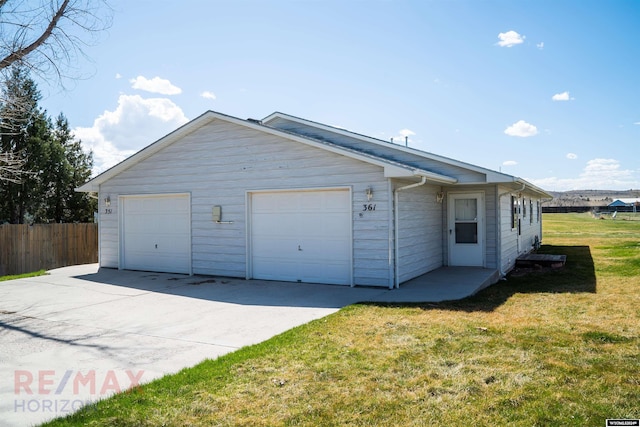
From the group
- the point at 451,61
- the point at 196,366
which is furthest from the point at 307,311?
the point at 451,61

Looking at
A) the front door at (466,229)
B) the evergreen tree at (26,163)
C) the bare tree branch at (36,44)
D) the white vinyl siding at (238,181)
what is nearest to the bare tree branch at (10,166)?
the bare tree branch at (36,44)

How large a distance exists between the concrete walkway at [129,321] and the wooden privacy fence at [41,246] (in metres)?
4.38

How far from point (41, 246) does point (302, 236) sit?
10.6 m

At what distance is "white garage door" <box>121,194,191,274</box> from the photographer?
38.9ft

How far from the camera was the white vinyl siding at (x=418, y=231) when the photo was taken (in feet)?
31.4

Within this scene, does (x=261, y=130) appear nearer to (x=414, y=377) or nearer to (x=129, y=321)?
(x=129, y=321)

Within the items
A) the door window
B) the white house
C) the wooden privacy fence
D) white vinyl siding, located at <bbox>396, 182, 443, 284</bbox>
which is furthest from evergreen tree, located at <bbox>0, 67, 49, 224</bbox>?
the door window

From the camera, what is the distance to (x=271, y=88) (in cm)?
1284

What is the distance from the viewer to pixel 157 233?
40.4 feet

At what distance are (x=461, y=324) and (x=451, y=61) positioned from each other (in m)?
9.27

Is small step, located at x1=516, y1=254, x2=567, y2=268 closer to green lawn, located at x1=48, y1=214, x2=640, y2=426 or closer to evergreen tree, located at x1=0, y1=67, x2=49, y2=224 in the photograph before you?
green lawn, located at x1=48, y1=214, x2=640, y2=426

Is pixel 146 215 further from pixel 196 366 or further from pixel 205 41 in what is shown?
pixel 196 366

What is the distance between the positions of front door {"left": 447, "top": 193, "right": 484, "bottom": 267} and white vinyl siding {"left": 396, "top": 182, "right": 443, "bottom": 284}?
35 centimetres

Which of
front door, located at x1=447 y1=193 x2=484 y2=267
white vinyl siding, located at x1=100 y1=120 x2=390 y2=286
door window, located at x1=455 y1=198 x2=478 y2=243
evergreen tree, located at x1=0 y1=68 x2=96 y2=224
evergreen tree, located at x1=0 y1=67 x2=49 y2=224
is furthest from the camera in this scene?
evergreen tree, located at x1=0 y1=68 x2=96 y2=224
